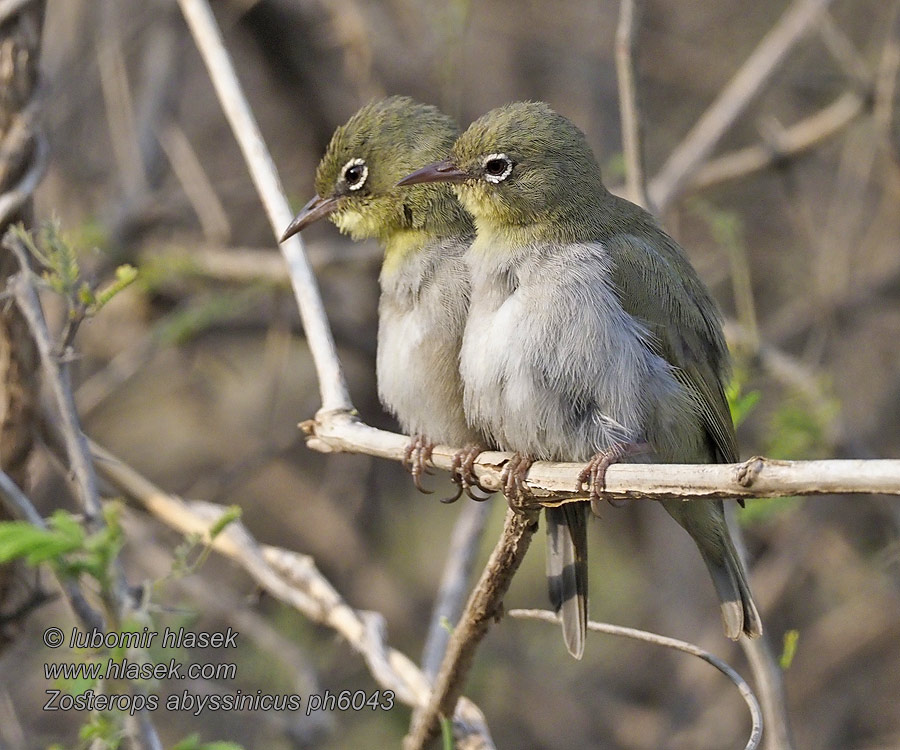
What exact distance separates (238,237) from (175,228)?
0.56 meters

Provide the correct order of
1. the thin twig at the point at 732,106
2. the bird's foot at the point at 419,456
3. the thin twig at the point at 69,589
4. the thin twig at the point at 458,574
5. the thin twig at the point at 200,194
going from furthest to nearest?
the thin twig at the point at 200,194 → the thin twig at the point at 732,106 → the thin twig at the point at 458,574 → the bird's foot at the point at 419,456 → the thin twig at the point at 69,589

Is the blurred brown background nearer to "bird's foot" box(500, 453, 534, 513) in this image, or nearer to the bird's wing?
the bird's wing

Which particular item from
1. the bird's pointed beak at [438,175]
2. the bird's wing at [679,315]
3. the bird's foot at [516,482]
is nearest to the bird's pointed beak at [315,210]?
the bird's pointed beak at [438,175]

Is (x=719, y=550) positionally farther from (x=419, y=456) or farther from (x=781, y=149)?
(x=781, y=149)

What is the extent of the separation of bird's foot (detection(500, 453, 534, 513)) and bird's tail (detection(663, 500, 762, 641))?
1.83 ft

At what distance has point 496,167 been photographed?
3.29 metres

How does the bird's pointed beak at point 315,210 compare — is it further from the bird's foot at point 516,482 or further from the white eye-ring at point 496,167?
the bird's foot at point 516,482

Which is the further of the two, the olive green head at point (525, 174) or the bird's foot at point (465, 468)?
the olive green head at point (525, 174)

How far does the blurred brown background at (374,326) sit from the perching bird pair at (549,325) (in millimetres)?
1502

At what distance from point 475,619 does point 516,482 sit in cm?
38

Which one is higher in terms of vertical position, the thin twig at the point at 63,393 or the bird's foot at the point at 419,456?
the bird's foot at the point at 419,456

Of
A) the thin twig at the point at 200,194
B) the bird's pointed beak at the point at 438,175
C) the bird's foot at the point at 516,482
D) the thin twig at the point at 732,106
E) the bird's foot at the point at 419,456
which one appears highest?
the thin twig at the point at 732,106

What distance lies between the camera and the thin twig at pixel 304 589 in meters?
3.23

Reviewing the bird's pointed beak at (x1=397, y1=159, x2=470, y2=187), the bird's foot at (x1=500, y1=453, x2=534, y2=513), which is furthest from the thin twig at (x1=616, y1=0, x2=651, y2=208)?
the bird's foot at (x1=500, y1=453, x2=534, y2=513)
